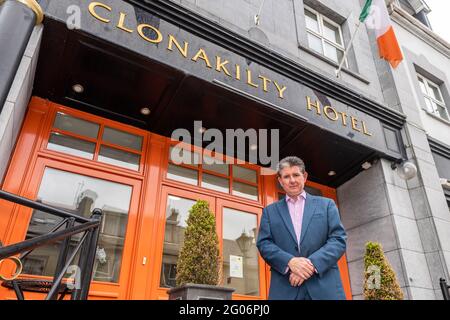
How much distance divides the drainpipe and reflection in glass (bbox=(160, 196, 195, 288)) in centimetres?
285

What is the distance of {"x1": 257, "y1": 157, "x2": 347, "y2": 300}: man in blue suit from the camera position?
2.45 m

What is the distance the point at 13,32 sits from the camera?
368cm

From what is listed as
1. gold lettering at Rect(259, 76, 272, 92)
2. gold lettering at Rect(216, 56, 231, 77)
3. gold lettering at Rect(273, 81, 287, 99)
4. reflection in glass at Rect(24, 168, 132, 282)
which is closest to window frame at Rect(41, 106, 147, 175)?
reflection in glass at Rect(24, 168, 132, 282)

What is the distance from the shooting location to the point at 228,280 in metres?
5.46

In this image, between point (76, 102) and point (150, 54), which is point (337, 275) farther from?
point (76, 102)

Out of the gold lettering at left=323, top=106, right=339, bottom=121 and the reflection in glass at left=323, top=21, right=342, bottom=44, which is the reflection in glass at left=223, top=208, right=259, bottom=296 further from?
the reflection in glass at left=323, top=21, right=342, bottom=44

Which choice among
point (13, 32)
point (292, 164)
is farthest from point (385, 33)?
point (13, 32)

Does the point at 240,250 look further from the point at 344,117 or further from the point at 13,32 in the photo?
the point at 13,32

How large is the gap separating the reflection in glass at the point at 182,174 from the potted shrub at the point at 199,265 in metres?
1.52

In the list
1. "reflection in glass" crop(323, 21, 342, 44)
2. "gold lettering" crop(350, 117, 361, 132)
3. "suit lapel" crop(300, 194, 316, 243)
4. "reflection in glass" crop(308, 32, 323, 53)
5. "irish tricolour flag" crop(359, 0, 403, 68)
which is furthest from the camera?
"reflection in glass" crop(323, 21, 342, 44)

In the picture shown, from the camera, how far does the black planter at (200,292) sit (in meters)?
3.60

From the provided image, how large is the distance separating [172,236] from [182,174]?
1140 millimetres

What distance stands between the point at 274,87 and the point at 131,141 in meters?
2.64

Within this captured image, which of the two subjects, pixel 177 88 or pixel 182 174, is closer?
pixel 177 88
